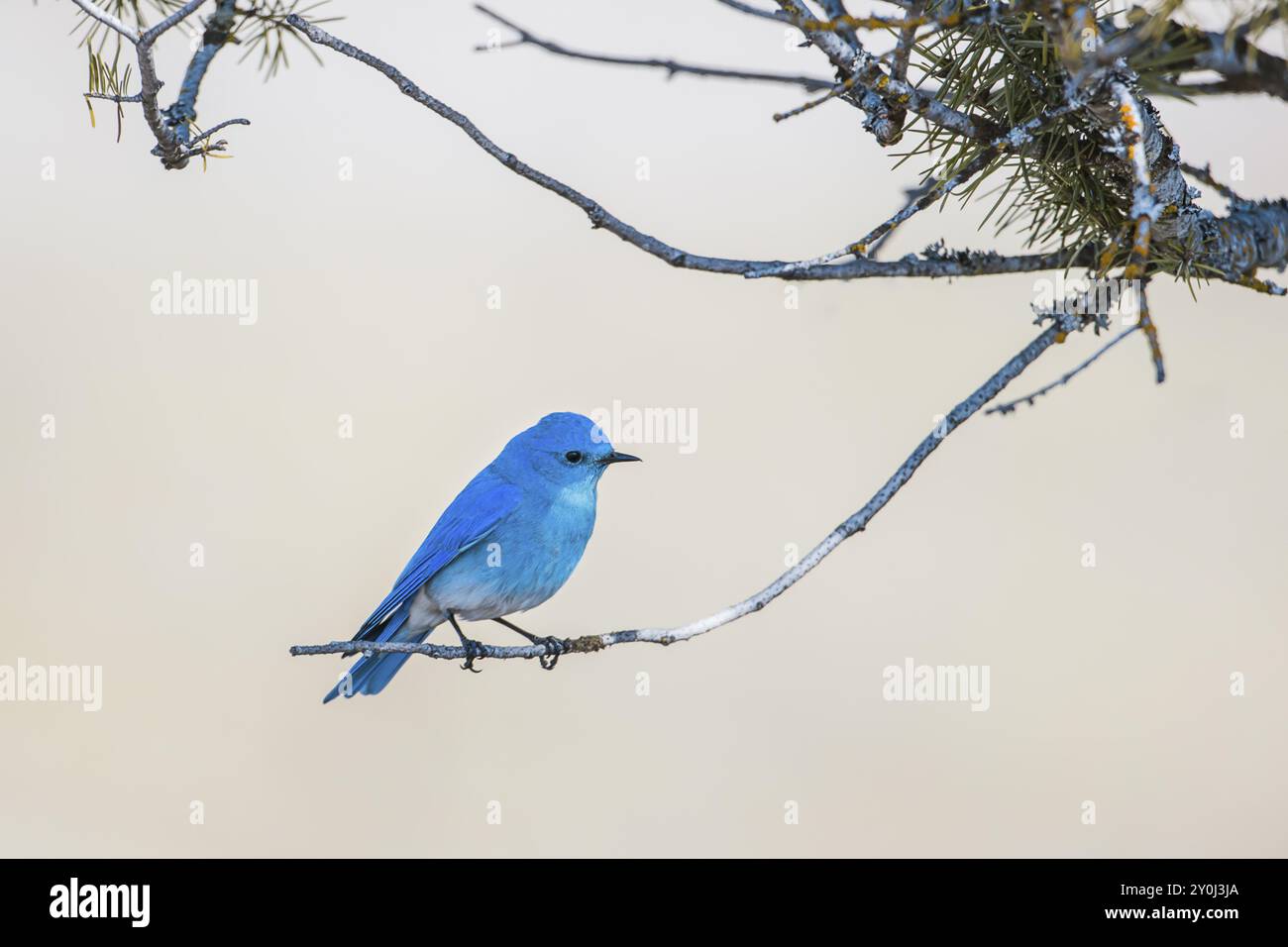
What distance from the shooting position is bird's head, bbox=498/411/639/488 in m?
2.76

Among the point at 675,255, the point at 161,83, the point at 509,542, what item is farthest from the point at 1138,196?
the point at 509,542

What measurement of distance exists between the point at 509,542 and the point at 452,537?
0.19 metres

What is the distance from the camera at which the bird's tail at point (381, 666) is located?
111 inches

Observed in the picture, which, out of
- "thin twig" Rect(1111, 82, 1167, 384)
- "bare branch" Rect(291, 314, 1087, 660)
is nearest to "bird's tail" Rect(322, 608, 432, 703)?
"bare branch" Rect(291, 314, 1087, 660)

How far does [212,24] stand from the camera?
2.02 m

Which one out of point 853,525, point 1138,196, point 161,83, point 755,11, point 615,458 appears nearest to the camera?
point 1138,196

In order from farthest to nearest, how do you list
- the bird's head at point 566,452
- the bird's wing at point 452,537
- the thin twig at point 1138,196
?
the bird's wing at point 452,537, the bird's head at point 566,452, the thin twig at point 1138,196

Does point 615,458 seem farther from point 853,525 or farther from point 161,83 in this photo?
point 161,83

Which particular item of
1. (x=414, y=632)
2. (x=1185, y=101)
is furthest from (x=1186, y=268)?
(x=414, y=632)

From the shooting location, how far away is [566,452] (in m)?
2.81

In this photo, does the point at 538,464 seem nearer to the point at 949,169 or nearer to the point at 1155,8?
the point at 949,169

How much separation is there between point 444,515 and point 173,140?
4.54 ft

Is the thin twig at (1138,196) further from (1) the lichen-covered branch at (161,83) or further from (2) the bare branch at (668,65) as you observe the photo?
(1) the lichen-covered branch at (161,83)

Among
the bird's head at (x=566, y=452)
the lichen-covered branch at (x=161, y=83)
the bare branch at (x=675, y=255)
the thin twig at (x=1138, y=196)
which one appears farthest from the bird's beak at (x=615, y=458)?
the thin twig at (x=1138, y=196)
